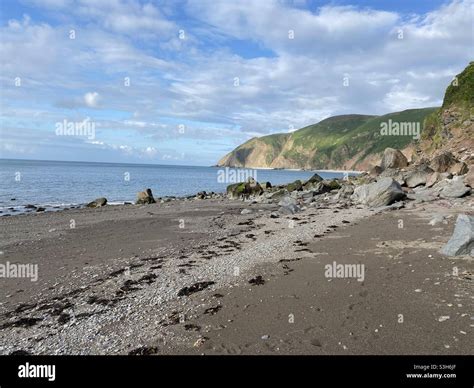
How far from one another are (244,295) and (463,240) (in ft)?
24.4

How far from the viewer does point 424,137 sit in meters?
51.5

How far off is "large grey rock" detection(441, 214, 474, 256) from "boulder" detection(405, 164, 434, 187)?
2272 cm

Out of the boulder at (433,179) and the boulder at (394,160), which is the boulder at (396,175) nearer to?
the boulder at (433,179)

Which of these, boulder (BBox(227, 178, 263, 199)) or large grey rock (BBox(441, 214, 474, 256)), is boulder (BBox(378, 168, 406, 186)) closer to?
boulder (BBox(227, 178, 263, 199))

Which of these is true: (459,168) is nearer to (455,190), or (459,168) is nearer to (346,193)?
(455,190)

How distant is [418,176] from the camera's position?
32.9 meters

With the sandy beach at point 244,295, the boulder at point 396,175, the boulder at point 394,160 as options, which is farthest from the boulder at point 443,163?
the sandy beach at point 244,295

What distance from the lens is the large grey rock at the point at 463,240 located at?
1120cm

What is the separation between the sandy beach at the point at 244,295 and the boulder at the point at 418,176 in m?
13.3

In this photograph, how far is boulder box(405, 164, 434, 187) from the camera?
3239 cm

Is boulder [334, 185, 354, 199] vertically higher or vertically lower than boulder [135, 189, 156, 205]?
higher

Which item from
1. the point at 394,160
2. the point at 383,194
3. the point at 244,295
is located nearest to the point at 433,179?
the point at 383,194

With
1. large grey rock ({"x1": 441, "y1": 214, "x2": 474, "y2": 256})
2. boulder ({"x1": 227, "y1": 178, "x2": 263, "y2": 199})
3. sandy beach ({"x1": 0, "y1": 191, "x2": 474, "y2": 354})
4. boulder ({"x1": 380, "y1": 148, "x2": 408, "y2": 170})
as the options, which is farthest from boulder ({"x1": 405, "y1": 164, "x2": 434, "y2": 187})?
large grey rock ({"x1": 441, "y1": 214, "x2": 474, "y2": 256})
